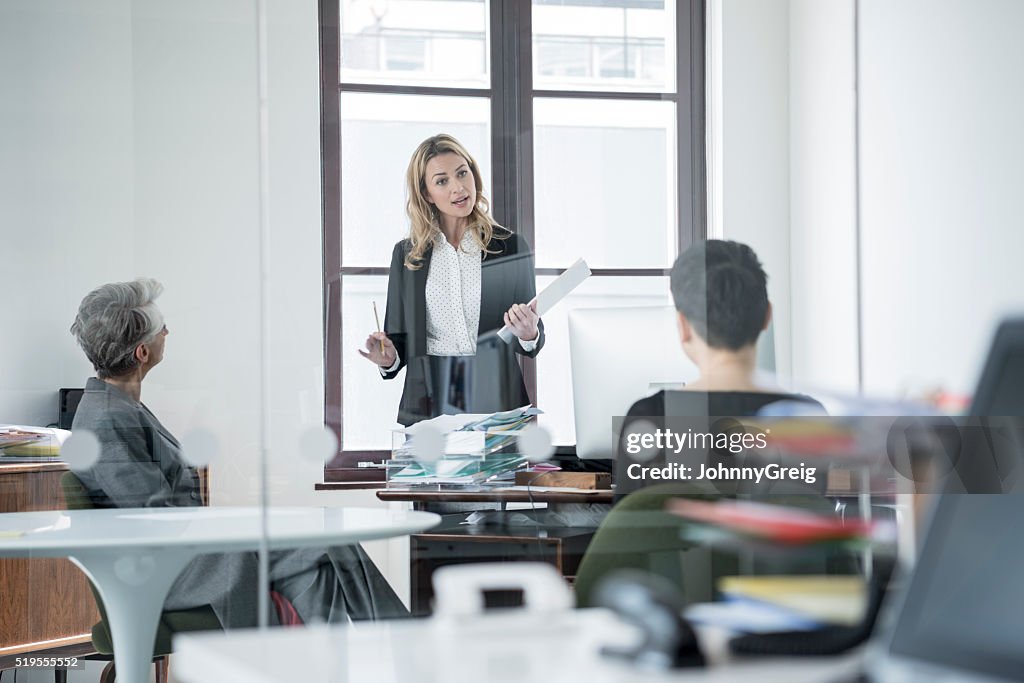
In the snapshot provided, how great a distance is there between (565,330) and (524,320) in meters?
0.08

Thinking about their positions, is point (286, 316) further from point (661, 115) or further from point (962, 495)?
point (962, 495)

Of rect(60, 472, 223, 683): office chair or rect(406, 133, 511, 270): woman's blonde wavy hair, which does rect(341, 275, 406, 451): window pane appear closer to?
rect(406, 133, 511, 270): woman's blonde wavy hair

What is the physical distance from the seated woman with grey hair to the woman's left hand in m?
0.48

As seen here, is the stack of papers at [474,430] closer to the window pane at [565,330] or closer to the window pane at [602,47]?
the window pane at [565,330]

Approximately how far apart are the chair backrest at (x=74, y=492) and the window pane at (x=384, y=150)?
648 mm

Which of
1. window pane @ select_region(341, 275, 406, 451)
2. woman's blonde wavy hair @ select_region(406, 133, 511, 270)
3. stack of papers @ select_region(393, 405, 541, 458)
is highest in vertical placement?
woman's blonde wavy hair @ select_region(406, 133, 511, 270)

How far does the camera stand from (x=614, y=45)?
1.74 m

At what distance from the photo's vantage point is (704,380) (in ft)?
5.34

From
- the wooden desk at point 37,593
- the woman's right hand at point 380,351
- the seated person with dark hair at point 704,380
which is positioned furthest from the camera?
the wooden desk at point 37,593

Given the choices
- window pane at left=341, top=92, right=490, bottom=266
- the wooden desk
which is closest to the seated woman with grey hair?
the wooden desk

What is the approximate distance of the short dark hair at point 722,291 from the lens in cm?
164

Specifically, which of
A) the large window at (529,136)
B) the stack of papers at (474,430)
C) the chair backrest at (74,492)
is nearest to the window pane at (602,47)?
the large window at (529,136)

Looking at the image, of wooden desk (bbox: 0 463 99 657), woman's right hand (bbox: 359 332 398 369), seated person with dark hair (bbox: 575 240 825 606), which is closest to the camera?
seated person with dark hair (bbox: 575 240 825 606)

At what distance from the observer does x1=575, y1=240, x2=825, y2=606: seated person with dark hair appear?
1.59m
